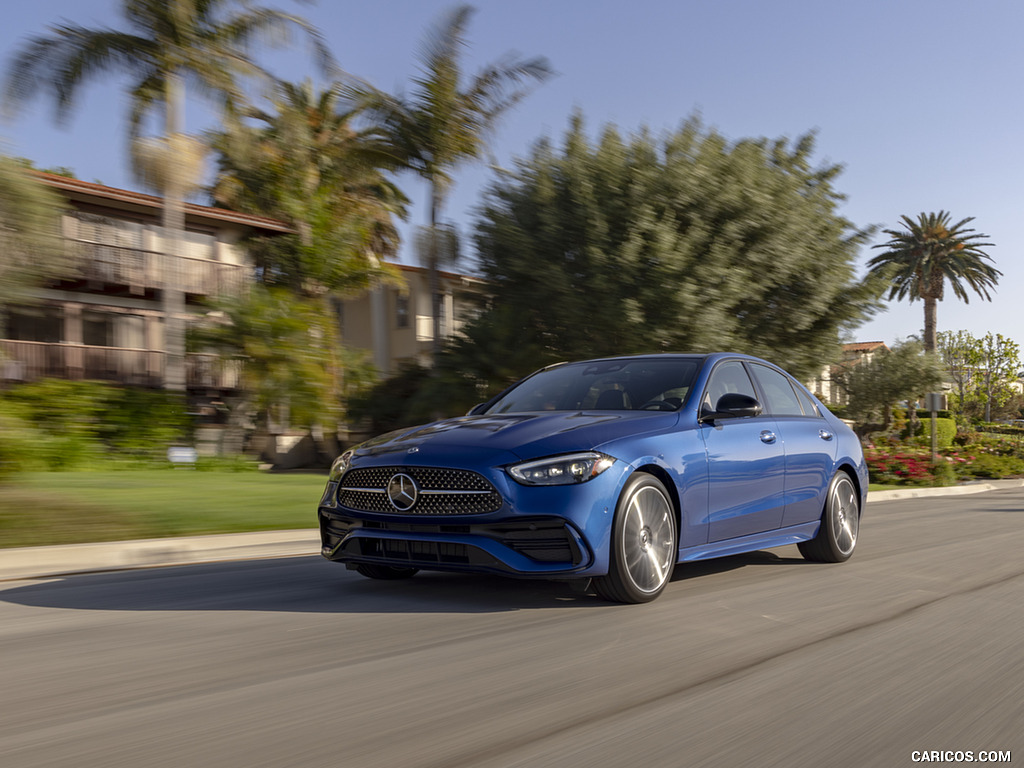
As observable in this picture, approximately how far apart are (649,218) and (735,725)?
61.5 feet

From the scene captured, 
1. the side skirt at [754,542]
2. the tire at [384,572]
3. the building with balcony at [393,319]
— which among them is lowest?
the tire at [384,572]

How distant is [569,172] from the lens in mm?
23484

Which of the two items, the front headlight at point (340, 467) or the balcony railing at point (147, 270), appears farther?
the balcony railing at point (147, 270)

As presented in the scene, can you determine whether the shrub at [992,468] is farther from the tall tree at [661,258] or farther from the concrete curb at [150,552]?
the concrete curb at [150,552]

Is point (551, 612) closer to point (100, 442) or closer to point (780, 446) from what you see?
point (780, 446)

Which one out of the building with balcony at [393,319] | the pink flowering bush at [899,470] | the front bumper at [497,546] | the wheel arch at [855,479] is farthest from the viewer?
the building with balcony at [393,319]

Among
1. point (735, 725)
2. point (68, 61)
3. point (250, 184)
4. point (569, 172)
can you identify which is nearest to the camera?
point (735, 725)

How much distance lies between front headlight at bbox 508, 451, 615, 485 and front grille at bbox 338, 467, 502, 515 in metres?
0.18

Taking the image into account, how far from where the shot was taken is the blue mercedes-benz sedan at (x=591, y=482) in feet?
17.9

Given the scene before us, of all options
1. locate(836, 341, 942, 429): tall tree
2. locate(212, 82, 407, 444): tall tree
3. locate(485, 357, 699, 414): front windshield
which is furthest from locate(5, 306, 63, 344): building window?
locate(836, 341, 942, 429): tall tree

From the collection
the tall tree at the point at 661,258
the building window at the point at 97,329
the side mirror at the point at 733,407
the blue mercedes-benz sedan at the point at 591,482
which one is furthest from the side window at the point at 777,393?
the building window at the point at 97,329

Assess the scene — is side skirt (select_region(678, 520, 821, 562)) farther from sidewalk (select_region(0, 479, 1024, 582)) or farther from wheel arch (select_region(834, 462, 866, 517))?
sidewalk (select_region(0, 479, 1024, 582))

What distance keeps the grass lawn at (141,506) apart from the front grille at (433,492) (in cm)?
324

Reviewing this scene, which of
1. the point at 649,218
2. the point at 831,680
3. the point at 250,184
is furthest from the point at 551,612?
the point at 250,184
